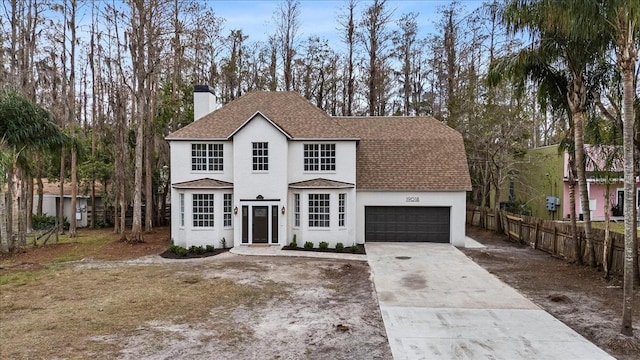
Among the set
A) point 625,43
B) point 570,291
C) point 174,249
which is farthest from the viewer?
point 174,249

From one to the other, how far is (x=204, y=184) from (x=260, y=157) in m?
2.84

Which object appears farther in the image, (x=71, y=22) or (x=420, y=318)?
(x=71, y=22)

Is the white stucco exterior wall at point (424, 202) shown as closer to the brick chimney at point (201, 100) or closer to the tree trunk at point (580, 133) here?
the tree trunk at point (580, 133)

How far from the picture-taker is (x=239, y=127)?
19.1m

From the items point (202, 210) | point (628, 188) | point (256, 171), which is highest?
point (256, 171)

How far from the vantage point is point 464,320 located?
9.69 meters

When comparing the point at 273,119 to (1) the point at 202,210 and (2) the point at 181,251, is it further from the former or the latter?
(2) the point at 181,251

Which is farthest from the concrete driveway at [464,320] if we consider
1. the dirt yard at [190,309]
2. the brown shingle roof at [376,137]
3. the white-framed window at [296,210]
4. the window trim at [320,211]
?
the brown shingle roof at [376,137]

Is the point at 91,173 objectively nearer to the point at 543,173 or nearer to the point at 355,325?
the point at 355,325

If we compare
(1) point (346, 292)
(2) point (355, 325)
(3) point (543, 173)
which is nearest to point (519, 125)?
(3) point (543, 173)

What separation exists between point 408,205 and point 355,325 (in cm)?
1265

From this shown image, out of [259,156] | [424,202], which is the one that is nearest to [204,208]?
[259,156]

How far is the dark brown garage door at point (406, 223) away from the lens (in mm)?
21297

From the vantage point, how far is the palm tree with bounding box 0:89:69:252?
57.3ft
